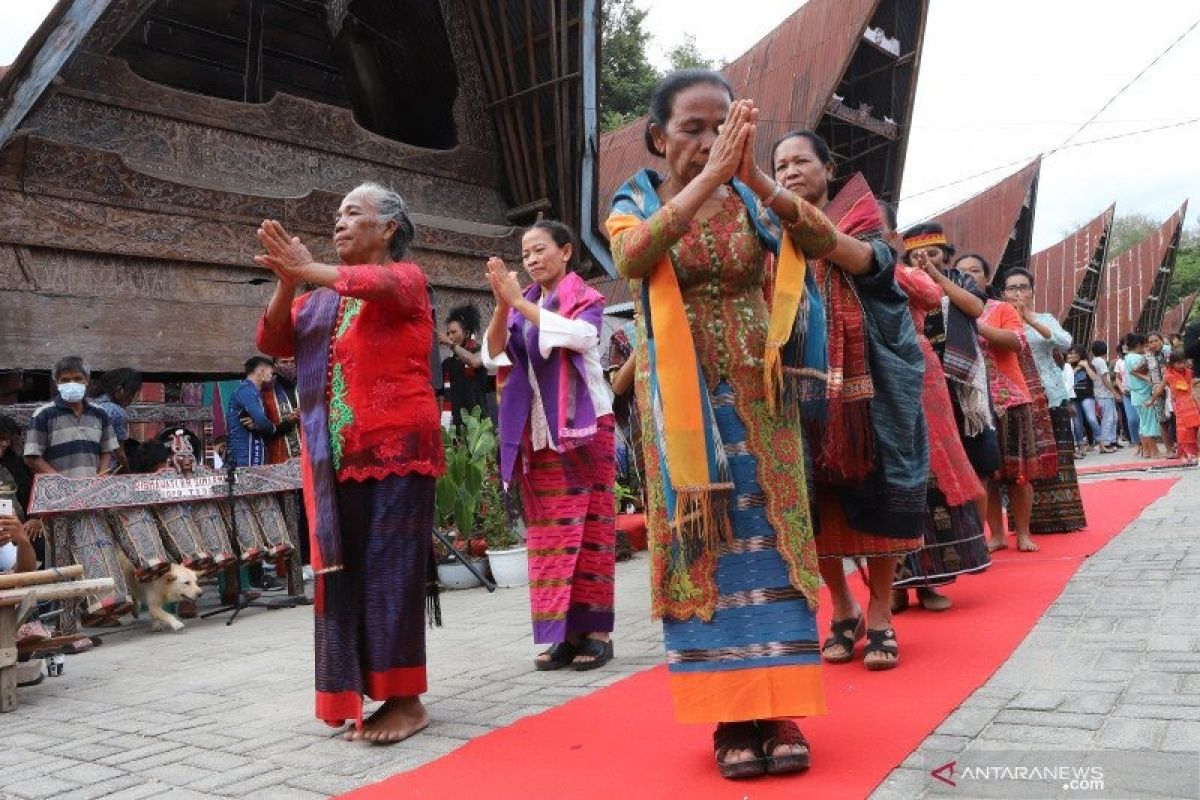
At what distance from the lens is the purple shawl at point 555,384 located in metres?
3.77

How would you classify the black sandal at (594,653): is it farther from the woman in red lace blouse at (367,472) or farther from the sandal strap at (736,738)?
the sandal strap at (736,738)

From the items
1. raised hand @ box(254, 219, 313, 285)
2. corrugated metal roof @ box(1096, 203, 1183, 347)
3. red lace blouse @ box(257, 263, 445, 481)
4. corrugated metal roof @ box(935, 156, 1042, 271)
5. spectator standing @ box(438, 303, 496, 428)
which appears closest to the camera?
raised hand @ box(254, 219, 313, 285)

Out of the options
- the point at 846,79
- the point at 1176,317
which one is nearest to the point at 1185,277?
the point at 1176,317

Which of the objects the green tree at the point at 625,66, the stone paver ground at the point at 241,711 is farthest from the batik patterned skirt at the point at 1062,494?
the green tree at the point at 625,66

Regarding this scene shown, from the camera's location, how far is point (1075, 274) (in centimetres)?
2239

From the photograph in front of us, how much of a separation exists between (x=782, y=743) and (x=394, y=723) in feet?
4.06

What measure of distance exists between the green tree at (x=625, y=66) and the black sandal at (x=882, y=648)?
22.4 meters

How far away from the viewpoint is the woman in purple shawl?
3.70 meters

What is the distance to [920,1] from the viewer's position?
12992mm

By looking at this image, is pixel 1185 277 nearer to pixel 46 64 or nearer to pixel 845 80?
A: pixel 845 80

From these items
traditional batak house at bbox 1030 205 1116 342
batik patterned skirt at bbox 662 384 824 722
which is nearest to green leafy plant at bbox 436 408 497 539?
batik patterned skirt at bbox 662 384 824 722

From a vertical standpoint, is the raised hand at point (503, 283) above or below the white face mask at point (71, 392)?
below

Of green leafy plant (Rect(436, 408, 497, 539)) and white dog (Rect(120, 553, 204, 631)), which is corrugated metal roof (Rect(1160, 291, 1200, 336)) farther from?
white dog (Rect(120, 553, 204, 631))

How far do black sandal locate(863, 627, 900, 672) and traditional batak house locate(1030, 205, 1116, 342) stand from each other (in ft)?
68.3
